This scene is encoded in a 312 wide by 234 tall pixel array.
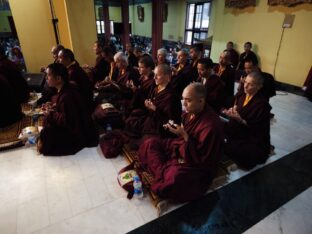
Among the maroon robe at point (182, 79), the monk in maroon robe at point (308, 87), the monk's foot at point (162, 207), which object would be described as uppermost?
the maroon robe at point (182, 79)

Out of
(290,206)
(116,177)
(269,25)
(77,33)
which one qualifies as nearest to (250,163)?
(290,206)

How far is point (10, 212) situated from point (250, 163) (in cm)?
302

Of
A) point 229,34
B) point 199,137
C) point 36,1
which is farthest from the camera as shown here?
point 229,34

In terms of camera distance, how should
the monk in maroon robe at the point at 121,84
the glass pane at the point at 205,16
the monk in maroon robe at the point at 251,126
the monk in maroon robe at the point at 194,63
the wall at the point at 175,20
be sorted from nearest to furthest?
the monk in maroon robe at the point at 251,126 → the monk in maroon robe at the point at 121,84 → the monk in maroon robe at the point at 194,63 → the glass pane at the point at 205,16 → the wall at the point at 175,20

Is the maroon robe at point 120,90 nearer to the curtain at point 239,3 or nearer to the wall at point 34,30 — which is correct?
the wall at point 34,30

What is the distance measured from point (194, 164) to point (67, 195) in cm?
156

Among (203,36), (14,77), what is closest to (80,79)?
(14,77)

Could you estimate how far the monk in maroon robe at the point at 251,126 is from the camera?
283cm

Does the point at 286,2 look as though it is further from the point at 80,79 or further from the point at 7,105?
the point at 7,105

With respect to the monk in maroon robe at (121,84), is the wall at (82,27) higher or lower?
higher

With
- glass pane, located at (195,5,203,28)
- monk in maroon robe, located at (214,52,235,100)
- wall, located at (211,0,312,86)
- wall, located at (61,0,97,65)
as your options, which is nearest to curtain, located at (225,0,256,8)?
wall, located at (211,0,312,86)

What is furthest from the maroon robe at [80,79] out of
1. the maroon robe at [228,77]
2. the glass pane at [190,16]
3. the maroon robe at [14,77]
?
the glass pane at [190,16]

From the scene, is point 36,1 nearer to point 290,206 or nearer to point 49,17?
point 49,17

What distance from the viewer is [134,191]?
96.0 inches
